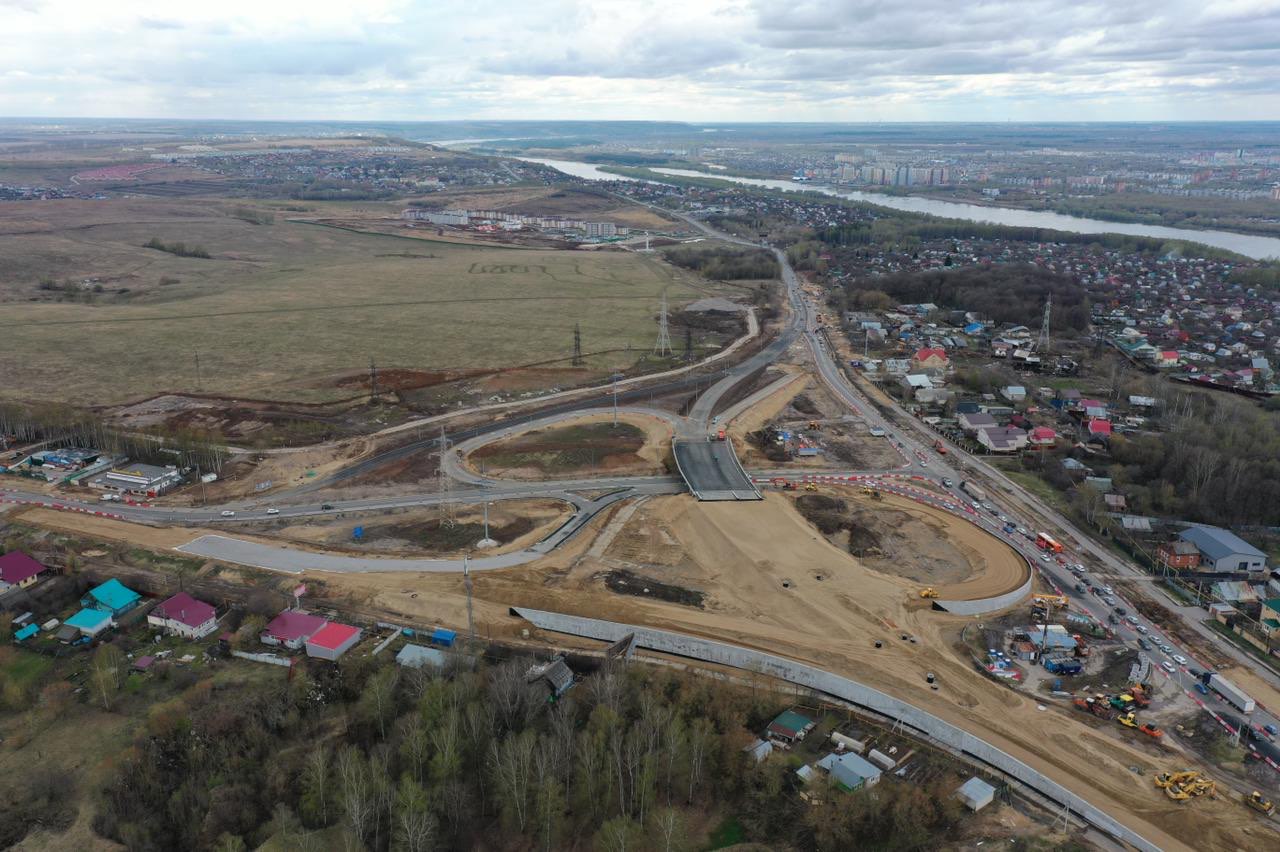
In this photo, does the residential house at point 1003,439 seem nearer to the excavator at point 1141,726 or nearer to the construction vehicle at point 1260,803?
the excavator at point 1141,726

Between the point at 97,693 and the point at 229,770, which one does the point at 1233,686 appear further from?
the point at 97,693

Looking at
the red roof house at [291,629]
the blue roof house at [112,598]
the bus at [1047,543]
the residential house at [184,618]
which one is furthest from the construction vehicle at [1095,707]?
the blue roof house at [112,598]

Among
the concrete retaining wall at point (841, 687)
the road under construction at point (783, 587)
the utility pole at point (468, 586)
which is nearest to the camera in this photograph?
the concrete retaining wall at point (841, 687)

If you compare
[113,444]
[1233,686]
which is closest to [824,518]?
[1233,686]

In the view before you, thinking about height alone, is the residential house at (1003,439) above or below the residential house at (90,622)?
above

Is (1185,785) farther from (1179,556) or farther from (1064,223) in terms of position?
(1064,223)

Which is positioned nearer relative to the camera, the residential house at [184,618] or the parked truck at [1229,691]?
the parked truck at [1229,691]
